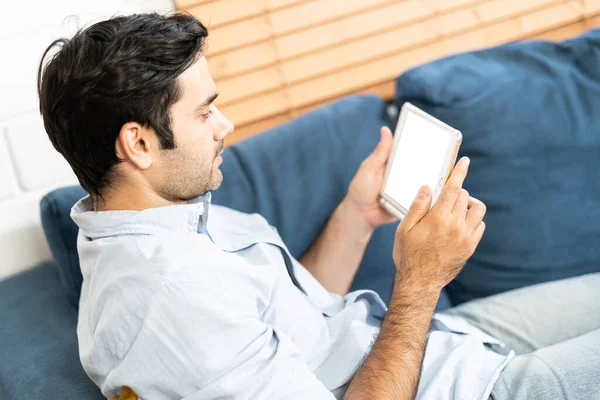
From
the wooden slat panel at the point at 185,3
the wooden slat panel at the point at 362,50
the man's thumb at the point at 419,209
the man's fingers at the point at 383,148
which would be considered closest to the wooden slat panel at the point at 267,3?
the wooden slat panel at the point at 185,3

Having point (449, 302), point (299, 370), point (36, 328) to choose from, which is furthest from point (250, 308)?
point (449, 302)

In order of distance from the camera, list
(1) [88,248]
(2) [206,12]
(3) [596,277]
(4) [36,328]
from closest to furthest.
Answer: (1) [88,248], (4) [36,328], (3) [596,277], (2) [206,12]

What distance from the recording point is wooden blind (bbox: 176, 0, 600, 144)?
1.69m

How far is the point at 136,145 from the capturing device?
1.11 m

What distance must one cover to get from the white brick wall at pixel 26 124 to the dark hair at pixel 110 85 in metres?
0.41

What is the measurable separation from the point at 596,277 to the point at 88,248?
3.22 ft

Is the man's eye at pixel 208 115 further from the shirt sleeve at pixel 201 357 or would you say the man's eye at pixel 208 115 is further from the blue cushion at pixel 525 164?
the blue cushion at pixel 525 164

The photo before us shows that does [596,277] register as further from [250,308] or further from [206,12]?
[206,12]

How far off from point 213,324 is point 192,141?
11.7 inches

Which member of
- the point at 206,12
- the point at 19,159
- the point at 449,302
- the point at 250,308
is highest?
the point at 206,12

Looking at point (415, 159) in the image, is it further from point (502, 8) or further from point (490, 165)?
point (502, 8)

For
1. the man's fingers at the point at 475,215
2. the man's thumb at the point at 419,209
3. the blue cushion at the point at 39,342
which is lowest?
the blue cushion at the point at 39,342

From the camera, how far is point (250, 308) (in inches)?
41.9

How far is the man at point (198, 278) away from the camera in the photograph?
1.01m
